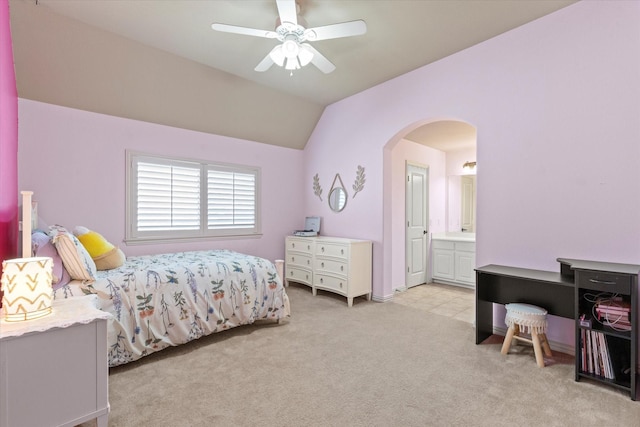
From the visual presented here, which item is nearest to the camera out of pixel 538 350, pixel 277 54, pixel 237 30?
pixel 237 30

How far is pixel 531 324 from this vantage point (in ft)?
8.28

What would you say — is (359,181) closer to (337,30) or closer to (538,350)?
(337,30)

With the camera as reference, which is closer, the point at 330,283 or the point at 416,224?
the point at 330,283

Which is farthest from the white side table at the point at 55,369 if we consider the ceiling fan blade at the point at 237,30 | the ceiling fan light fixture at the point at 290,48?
the ceiling fan light fixture at the point at 290,48

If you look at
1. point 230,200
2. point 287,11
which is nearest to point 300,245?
point 230,200

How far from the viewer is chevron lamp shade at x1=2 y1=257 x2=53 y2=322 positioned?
1.54 meters

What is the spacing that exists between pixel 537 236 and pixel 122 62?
4.59m

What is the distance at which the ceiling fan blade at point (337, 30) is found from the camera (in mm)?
2303

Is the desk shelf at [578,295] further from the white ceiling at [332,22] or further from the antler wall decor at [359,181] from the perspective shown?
the white ceiling at [332,22]

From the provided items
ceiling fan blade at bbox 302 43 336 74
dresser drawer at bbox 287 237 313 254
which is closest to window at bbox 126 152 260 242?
dresser drawer at bbox 287 237 313 254

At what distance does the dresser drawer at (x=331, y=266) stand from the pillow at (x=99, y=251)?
2524mm

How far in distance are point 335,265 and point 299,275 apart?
86cm

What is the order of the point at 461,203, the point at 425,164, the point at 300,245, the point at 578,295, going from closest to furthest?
the point at 578,295 → the point at 300,245 → the point at 425,164 → the point at 461,203

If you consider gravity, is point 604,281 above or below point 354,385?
above
